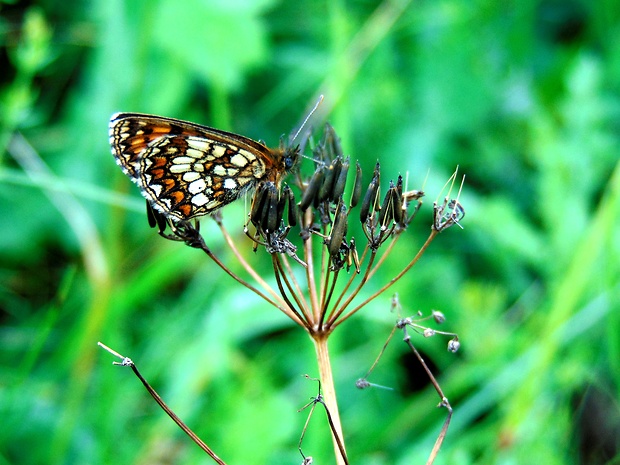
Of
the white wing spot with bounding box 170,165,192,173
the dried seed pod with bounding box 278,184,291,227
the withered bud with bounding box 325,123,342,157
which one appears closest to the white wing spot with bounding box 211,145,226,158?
the white wing spot with bounding box 170,165,192,173

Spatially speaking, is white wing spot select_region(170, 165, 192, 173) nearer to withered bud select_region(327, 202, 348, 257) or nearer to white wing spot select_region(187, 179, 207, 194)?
white wing spot select_region(187, 179, 207, 194)

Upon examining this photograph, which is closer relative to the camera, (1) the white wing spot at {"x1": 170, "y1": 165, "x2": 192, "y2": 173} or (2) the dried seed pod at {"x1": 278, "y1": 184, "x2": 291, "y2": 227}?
(2) the dried seed pod at {"x1": 278, "y1": 184, "x2": 291, "y2": 227}

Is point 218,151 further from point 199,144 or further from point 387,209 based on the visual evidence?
point 387,209

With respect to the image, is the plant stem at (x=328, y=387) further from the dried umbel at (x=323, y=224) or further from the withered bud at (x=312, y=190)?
the withered bud at (x=312, y=190)

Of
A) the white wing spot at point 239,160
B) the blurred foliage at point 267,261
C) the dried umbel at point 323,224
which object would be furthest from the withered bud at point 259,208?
the blurred foliage at point 267,261

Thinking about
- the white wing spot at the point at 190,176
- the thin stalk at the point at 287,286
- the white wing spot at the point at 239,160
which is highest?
the white wing spot at the point at 239,160

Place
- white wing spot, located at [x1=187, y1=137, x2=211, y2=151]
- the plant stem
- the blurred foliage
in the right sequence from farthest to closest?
the blurred foliage, white wing spot, located at [x1=187, y1=137, x2=211, y2=151], the plant stem

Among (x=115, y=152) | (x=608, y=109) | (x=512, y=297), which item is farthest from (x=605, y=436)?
(x=115, y=152)

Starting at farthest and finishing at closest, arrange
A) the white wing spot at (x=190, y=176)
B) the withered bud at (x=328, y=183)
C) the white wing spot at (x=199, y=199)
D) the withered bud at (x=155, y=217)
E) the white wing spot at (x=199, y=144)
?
the white wing spot at (x=199, y=144)
the white wing spot at (x=190, y=176)
the white wing spot at (x=199, y=199)
the withered bud at (x=155, y=217)
the withered bud at (x=328, y=183)

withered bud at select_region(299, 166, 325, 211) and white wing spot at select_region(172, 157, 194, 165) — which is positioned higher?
white wing spot at select_region(172, 157, 194, 165)
